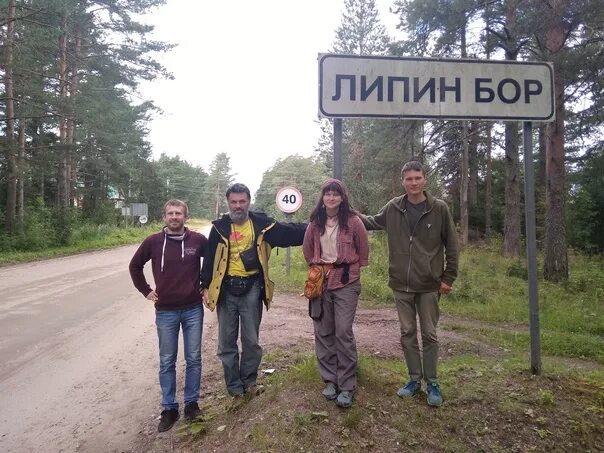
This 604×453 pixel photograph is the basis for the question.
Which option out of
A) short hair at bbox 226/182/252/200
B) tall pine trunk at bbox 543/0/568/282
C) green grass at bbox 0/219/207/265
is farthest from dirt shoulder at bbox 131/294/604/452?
green grass at bbox 0/219/207/265

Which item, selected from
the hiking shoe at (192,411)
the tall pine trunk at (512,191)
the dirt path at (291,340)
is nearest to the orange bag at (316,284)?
the hiking shoe at (192,411)

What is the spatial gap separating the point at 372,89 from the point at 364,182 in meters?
20.6

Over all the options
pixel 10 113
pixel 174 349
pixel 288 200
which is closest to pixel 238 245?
pixel 174 349

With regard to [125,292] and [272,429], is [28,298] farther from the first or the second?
[272,429]

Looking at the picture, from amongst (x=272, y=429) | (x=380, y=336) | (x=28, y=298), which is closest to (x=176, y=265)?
(x=272, y=429)

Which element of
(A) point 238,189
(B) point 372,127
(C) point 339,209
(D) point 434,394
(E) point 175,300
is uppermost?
(B) point 372,127

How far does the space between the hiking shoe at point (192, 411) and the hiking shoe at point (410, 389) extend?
173cm

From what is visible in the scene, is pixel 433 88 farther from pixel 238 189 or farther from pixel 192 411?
pixel 192 411

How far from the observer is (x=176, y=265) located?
153 inches

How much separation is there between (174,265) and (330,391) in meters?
1.72

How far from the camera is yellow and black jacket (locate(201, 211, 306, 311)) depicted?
386 centimetres

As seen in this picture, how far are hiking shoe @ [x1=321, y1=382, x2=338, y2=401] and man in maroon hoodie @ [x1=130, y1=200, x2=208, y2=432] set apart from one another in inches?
48.5

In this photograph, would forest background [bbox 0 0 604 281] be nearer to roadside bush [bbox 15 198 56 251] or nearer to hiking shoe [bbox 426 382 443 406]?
roadside bush [bbox 15 198 56 251]

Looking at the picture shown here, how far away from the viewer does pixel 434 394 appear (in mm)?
3324
